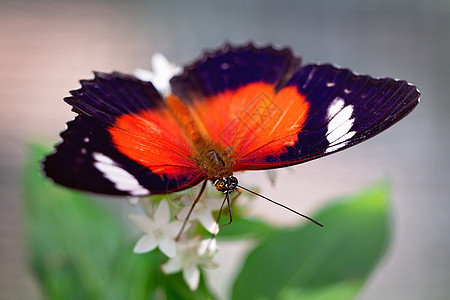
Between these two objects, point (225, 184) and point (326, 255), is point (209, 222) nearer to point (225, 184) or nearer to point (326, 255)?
point (225, 184)

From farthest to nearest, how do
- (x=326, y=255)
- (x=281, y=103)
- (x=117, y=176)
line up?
(x=326, y=255) → (x=281, y=103) → (x=117, y=176)

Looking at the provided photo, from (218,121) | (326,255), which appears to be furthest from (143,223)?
(326,255)

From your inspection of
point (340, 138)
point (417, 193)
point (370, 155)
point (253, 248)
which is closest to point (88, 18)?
point (370, 155)

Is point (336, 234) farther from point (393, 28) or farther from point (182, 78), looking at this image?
point (393, 28)

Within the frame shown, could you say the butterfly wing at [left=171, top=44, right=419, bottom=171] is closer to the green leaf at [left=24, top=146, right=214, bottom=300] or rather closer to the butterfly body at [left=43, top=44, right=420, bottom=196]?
the butterfly body at [left=43, top=44, right=420, bottom=196]

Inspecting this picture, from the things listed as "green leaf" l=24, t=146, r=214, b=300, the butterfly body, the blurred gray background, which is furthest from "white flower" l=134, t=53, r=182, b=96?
the blurred gray background
